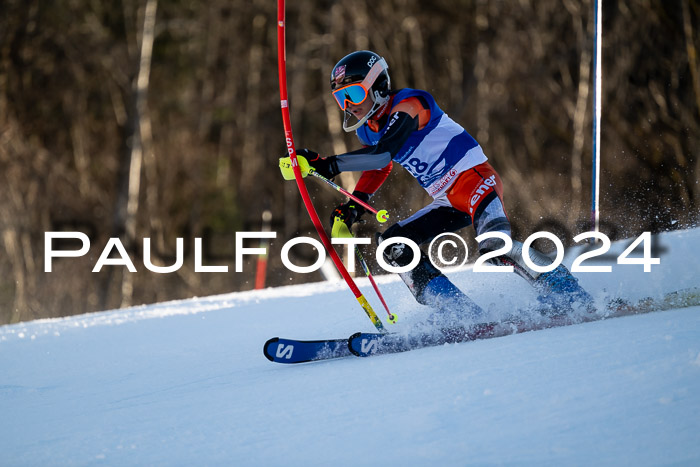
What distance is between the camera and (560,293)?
3.85 m

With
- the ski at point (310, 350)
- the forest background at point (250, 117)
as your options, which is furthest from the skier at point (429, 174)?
the forest background at point (250, 117)

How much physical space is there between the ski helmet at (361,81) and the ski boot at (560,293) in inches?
47.2

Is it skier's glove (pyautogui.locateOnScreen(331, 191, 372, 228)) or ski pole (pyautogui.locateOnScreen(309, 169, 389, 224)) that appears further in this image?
skier's glove (pyautogui.locateOnScreen(331, 191, 372, 228))

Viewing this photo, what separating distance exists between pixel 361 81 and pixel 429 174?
1.99ft

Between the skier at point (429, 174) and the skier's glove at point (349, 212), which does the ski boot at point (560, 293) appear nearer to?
the skier at point (429, 174)

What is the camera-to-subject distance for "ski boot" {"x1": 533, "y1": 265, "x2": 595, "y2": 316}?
149 inches

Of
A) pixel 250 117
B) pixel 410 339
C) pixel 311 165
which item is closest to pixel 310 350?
pixel 410 339

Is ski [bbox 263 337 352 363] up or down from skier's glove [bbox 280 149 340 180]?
down

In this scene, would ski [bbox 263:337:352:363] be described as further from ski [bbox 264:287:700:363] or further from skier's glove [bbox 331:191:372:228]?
skier's glove [bbox 331:191:372:228]

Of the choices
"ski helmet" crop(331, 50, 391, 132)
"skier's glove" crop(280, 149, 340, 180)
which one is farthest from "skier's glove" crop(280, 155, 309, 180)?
"ski helmet" crop(331, 50, 391, 132)

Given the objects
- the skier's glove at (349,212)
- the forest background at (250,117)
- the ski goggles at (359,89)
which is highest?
the ski goggles at (359,89)

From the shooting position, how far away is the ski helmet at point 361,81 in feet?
13.1

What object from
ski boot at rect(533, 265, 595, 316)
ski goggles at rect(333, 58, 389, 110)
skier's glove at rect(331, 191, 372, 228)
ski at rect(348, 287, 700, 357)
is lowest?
ski at rect(348, 287, 700, 357)

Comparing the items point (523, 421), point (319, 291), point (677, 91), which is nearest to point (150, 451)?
point (523, 421)
